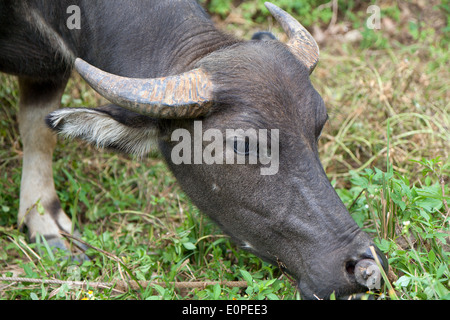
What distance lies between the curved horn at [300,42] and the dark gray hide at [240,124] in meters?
0.05

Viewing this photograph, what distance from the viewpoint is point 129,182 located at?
5.81m

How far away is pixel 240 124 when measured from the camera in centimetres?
354

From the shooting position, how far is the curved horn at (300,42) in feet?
13.1

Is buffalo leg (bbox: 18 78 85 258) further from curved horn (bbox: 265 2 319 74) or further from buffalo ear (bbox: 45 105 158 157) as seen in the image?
curved horn (bbox: 265 2 319 74)

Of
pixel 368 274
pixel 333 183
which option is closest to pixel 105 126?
pixel 368 274

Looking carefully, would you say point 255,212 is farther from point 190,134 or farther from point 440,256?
point 440,256

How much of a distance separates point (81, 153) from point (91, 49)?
207 cm

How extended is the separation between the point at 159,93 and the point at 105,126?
0.52 meters

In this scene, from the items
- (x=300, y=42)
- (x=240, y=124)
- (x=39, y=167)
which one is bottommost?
Answer: (x=39, y=167)

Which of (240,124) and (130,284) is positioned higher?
(240,124)

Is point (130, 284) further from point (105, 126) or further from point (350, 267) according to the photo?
point (350, 267)

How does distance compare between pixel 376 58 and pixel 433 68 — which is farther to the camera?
pixel 376 58

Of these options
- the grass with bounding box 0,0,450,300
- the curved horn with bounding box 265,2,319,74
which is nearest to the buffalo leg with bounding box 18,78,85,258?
the grass with bounding box 0,0,450,300
